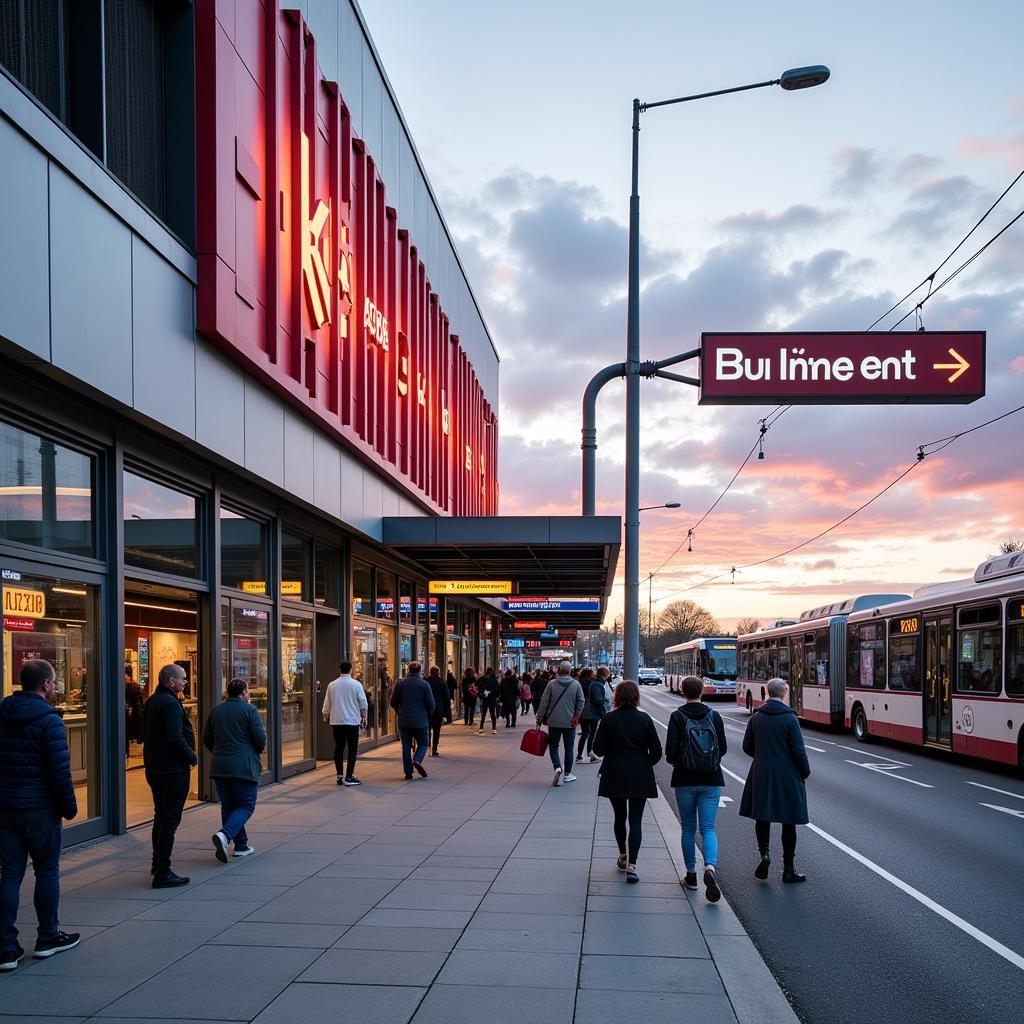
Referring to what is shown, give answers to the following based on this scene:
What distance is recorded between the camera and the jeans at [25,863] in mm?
6281

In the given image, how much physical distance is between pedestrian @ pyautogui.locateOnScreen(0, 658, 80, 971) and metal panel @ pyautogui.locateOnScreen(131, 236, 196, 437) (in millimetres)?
4108

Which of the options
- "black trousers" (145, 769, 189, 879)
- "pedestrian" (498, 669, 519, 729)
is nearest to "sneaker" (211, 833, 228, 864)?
"black trousers" (145, 769, 189, 879)

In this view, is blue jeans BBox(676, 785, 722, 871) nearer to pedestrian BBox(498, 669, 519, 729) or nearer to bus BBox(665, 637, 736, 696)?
pedestrian BBox(498, 669, 519, 729)

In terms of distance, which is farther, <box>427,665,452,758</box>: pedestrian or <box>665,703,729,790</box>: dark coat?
<box>427,665,452,758</box>: pedestrian

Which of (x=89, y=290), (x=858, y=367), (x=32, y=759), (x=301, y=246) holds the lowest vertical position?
(x=32, y=759)

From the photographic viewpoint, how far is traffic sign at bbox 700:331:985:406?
1423 centimetres

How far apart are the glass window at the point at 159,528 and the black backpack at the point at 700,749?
604cm

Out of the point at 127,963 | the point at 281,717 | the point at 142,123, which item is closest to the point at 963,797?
the point at 281,717

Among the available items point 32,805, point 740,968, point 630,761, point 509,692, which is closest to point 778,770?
point 630,761

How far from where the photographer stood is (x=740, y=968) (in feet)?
20.4

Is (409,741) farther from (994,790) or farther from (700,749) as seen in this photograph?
(700,749)

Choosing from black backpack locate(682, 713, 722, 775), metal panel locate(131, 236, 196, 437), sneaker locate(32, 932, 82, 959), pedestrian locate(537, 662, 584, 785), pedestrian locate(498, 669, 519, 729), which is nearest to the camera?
sneaker locate(32, 932, 82, 959)

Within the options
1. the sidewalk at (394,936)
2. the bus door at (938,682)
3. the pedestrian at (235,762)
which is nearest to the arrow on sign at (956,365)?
the bus door at (938,682)

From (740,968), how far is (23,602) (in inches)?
252
